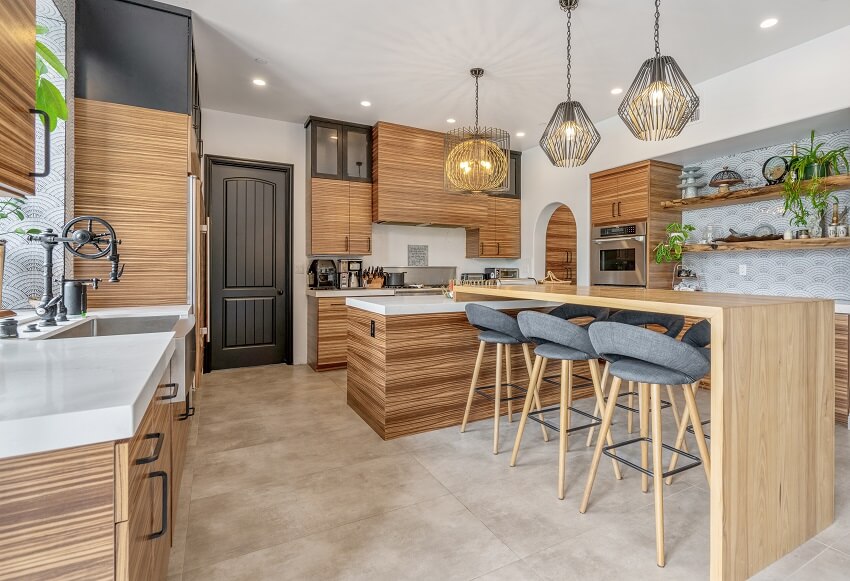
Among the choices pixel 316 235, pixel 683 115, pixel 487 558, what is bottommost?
pixel 487 558

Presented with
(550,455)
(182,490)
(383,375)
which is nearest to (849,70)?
(550,455)

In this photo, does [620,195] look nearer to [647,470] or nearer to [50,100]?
[647,470]

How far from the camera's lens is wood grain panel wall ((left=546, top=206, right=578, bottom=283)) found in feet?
22.0

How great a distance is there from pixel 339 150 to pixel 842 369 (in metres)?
5.09

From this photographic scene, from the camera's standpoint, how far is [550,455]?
8.63 feet

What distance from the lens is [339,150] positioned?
5.20 m

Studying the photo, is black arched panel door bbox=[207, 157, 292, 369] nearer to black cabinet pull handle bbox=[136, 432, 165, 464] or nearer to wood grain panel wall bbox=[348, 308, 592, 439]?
wood grain panel wall bbox=[348, 308, 592, 439]

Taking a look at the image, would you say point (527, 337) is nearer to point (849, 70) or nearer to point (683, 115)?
point (683, 115)

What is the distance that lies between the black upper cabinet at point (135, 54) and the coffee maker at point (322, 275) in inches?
94.4

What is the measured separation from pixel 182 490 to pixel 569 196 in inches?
203

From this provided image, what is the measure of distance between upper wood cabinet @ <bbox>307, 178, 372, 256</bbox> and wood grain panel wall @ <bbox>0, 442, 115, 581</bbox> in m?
4.48

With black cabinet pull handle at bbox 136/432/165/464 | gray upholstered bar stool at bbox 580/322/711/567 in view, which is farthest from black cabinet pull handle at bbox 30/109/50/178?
gray upholstered bar stool at bbox 580/322/711/567

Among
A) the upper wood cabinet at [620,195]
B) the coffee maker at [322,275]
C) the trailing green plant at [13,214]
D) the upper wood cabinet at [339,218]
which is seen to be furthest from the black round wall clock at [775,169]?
the trailing green plant at [13,214]

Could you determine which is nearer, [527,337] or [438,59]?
[527,337]
